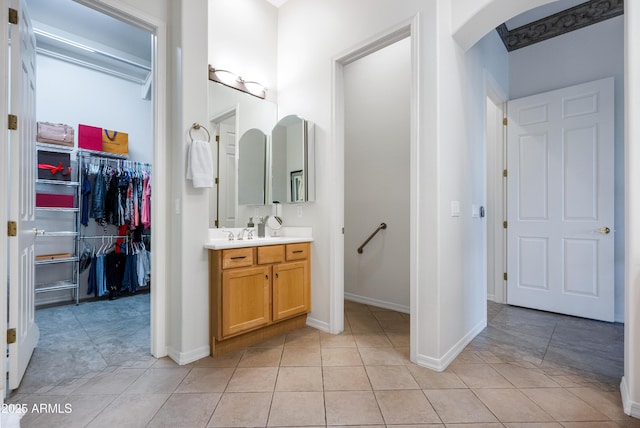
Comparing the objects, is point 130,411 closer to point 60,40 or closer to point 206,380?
point 206,380

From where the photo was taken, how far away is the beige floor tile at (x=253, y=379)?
1791mm

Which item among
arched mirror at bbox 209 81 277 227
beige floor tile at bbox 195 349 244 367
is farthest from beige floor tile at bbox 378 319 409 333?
arched mirror at bbox 209 81 277 227

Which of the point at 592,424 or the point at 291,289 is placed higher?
the point at 291,289

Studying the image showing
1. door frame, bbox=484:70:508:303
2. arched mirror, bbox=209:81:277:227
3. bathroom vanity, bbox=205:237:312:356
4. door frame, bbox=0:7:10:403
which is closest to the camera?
door frame, bbox=0:7:10:403

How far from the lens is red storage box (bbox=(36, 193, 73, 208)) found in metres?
3.43

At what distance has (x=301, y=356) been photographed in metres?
2.22

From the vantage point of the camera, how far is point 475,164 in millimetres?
2594

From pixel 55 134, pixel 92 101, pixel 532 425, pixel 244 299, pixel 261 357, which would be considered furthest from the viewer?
pixel 92 101

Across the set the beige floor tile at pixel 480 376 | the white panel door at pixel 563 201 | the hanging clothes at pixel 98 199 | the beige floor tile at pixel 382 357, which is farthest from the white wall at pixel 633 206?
the hanging clothes at pixel 98 199

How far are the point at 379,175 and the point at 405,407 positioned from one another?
2458 millimetres

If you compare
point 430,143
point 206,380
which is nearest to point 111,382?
point 206,380

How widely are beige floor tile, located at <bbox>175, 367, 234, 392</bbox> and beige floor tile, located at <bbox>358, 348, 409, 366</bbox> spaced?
0.93 meters

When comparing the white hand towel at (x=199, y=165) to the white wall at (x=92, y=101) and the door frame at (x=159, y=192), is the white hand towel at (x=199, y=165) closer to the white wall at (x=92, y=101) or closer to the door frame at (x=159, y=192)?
the door frame at (x=159, y=192)

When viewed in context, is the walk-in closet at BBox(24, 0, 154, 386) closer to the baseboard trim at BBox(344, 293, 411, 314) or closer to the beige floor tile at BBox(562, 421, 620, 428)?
the baseboard trim at BBox(344, 293, 411, 314)
